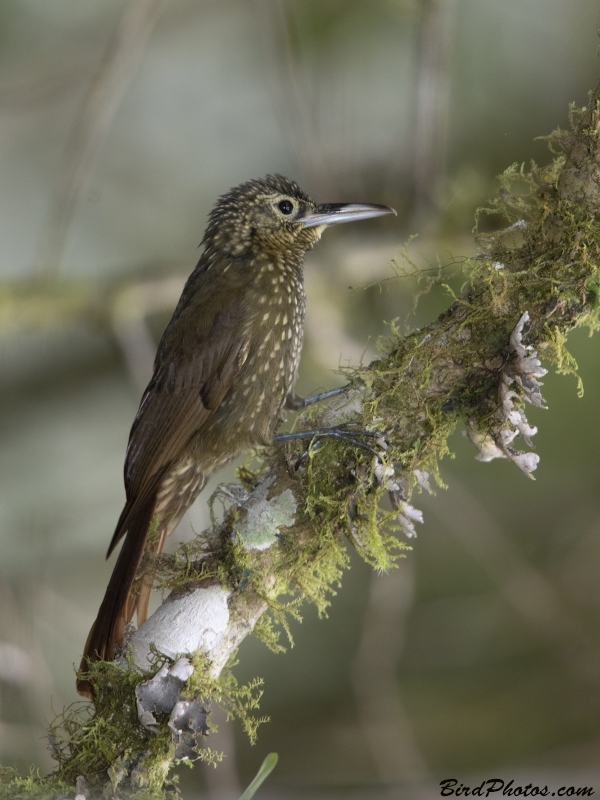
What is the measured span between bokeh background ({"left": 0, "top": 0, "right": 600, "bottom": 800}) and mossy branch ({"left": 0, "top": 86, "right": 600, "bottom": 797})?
141 cm

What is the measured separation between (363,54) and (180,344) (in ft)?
7.87

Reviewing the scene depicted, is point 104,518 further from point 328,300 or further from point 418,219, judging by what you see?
point 418,219

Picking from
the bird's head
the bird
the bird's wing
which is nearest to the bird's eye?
the bird's head

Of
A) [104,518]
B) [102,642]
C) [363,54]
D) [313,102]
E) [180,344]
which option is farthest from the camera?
[104,518]

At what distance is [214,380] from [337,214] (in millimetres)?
837

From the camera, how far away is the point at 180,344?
2615 millimetres

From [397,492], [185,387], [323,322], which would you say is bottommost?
[397,492]

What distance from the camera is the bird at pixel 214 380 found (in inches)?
98.0

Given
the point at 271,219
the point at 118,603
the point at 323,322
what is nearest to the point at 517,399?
the point at 118,603

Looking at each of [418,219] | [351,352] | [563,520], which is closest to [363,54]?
[418,219]

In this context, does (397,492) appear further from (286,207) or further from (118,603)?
(286,207)

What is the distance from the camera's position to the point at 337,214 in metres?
2.88

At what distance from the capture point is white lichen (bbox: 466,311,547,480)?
6.16 ft

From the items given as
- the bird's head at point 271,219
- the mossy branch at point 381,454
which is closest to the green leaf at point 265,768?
the mossy branch at point 381,454
